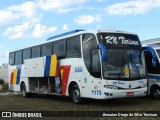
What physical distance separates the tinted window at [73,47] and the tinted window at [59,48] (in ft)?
1.76

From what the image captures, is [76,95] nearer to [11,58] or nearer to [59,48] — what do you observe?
[59,48]

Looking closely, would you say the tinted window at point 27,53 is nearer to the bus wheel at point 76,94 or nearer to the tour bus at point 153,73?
the bus wheel at point 76,94

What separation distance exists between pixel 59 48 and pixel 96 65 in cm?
386

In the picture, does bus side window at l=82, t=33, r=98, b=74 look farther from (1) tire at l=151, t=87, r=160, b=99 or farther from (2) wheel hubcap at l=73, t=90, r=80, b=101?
(1) tire at l=151, t=87, r=160, b=99

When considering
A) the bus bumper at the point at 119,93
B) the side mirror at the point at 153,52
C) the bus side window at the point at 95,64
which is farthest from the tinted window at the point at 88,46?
the side mirror at the point at 153,52

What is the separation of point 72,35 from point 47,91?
166 inches

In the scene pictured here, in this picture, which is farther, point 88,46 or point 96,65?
point 88,46

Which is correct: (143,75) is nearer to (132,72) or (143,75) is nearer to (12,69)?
(132,72)

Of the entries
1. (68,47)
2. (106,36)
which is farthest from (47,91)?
(106,36)

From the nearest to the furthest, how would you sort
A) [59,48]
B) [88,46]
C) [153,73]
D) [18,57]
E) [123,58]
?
[123,58] < [88,46] < [153,73] < [59,48] < [18,57]

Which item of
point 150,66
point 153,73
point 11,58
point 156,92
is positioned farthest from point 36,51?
point 156,92

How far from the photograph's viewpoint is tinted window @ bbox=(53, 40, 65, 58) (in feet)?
59.3

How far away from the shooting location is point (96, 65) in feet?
49.7

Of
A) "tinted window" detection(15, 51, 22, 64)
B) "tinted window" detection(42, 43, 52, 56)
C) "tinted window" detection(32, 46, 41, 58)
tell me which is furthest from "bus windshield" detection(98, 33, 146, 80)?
"tinted window" detection(15, 51, 22, 64)
